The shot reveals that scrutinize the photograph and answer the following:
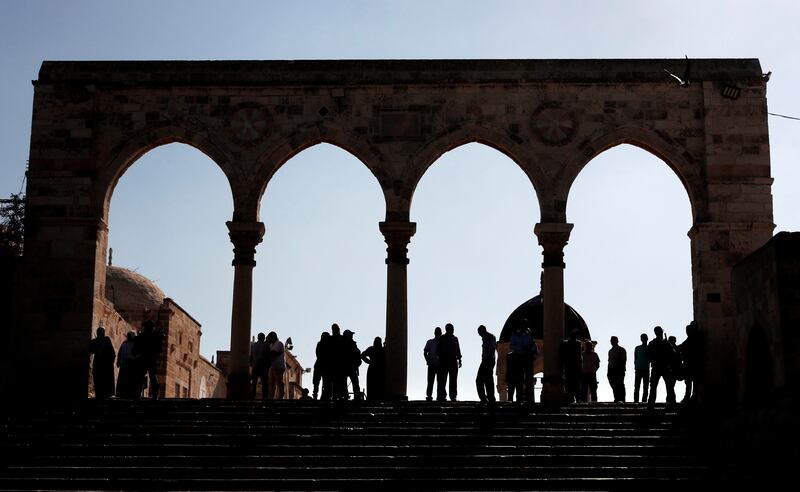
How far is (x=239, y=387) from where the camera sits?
2238 centimetres

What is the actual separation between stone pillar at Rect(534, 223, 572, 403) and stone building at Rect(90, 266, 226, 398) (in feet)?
39.0

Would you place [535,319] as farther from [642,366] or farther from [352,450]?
[352,450]

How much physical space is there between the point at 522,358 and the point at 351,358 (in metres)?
2.80

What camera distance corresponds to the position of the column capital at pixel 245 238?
22.8 meters

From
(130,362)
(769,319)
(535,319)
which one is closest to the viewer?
(769,319)

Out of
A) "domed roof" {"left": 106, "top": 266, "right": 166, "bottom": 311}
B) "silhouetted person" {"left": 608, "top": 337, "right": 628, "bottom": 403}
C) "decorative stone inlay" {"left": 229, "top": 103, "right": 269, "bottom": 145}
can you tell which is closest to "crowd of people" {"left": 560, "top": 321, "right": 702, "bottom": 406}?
"silhouetted person" {"left": 608, "top": 337, "right": 628, "bottom": 403}

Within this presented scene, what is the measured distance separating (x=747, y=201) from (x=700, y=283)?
1779mm

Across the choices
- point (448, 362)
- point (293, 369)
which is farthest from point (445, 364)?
point (293, 369)

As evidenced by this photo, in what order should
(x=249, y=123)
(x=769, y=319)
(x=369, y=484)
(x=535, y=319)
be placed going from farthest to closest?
(x=535, y=319), (x=249, y=123), (x=769, y=319), (x=369, y=484)

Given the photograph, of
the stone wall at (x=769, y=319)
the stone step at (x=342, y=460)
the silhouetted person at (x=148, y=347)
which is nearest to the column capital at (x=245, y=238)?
the silhouetted person at (x=148, y=347)

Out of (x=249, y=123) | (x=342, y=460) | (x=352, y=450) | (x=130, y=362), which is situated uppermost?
(x=249, y=123)

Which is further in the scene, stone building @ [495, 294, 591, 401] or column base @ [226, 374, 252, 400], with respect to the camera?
stone building @ [495, 294, 591, 401]

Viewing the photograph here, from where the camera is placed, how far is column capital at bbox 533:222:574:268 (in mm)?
22609

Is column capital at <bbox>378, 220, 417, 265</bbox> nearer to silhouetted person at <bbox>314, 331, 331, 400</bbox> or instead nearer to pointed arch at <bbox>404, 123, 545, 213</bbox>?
pointed arch at <bbox>404, 123, 545, 213</bbox>
